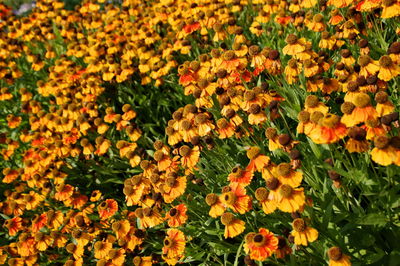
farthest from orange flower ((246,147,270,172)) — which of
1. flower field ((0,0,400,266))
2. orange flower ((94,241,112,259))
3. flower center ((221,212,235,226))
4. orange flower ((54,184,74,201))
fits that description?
orange flower ((54,184,74,201))

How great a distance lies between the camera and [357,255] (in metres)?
1.98

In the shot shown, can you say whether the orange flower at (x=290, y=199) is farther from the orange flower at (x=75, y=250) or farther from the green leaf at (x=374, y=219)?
the orange flower at (x=75, y=250)

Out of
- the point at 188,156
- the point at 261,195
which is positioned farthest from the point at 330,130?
the point at 188,156

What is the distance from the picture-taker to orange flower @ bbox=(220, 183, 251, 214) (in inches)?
72.8

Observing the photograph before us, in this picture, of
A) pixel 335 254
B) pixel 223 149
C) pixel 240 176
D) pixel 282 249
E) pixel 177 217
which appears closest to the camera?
pixel 335 254

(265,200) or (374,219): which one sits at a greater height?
(265,200)

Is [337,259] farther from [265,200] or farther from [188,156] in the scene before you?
[188,156]

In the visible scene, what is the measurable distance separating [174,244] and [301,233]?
28.3 inches

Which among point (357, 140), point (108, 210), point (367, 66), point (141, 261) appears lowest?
point (141, 261)

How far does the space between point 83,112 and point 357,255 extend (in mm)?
2372

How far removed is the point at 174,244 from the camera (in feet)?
6.97

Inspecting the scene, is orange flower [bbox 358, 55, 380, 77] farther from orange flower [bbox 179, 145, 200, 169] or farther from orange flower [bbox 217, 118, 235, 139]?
orange flower [bbox 179, 145, 200, 169]

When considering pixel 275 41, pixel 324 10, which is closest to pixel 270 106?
pixel 324 10

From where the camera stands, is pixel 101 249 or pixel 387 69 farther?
pixel 101 249
